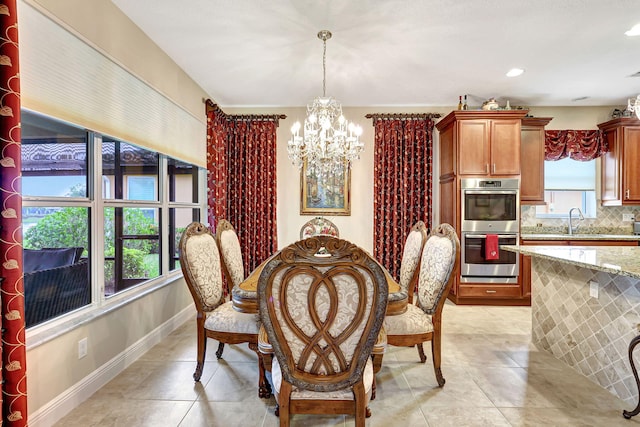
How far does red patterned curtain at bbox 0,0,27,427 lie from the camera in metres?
1.40

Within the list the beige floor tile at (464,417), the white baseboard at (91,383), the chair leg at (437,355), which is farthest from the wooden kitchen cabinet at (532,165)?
the white baseboard at (91,383)

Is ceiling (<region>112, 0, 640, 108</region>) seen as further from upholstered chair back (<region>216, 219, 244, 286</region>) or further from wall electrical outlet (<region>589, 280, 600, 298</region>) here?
wall electrical outlet (<region>589, 280, 600, 298</region>)

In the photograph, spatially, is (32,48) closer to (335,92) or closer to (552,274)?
(335,92)

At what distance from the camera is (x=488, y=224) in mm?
3912

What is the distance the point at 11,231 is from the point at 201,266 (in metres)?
1.01

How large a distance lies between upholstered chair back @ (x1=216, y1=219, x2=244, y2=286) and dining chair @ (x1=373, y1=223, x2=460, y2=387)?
1.40 m

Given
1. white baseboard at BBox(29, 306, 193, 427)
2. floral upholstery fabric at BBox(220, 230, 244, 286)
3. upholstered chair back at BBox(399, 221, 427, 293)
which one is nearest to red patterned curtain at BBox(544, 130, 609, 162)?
upholstered chair back at BBox(399, 221, 427, 293)

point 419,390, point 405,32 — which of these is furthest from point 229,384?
point 405,32

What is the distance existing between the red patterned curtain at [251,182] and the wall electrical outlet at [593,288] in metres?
3.42

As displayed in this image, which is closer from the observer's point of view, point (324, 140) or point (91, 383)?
point (91, 383)

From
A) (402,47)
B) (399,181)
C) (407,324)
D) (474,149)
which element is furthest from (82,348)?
(474,149)

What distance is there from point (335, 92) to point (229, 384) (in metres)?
3.41

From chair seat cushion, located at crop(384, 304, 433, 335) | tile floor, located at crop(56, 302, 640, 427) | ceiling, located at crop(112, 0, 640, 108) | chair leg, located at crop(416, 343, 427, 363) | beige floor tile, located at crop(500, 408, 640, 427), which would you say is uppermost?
ceiling, located at crop(112, 0, 640, 108)

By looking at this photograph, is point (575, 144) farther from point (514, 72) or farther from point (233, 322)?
point (233, 322)
